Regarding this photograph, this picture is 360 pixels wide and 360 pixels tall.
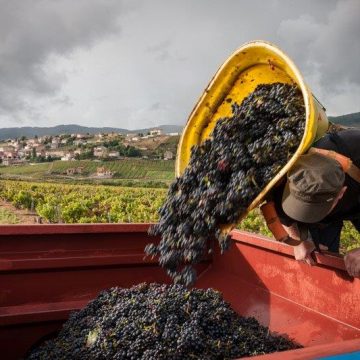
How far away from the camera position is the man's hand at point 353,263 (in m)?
2.20

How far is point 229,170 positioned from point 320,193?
541 mm

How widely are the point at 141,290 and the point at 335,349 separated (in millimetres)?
1669

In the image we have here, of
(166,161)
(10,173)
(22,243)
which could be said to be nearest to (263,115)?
(22,243)

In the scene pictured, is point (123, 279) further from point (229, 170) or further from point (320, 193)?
point (320, 193)

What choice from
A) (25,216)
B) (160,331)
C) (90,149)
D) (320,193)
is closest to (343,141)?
(320,193)

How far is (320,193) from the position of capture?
6.70ft

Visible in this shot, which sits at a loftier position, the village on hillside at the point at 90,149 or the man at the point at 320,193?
A: the village on hillside at the point at 90,149

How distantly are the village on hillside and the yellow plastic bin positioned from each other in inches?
2862

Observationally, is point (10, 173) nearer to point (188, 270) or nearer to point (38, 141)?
point (38, 141)

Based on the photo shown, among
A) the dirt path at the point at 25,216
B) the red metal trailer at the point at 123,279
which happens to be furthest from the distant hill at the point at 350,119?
the red metal trailer at the point at 123,279

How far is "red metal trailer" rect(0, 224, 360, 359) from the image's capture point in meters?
2.67

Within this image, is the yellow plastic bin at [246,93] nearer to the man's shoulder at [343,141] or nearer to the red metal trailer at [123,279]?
the man's shoulder at [343,141]

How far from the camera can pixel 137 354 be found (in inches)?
91.4

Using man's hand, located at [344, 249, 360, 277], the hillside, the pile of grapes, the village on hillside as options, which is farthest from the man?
the village on hillside
